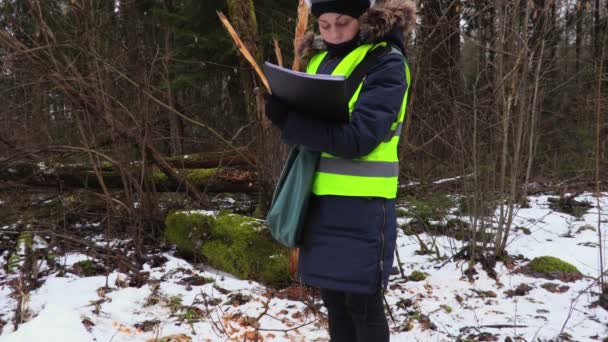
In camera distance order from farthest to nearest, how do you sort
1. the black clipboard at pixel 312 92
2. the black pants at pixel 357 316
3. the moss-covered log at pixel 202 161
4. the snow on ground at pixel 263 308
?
the moss-covered log at pixel 202 161
the snow on ground at pixel 263 308
the black pants at pixel 357 316
the black clipboard at pixel 312 92

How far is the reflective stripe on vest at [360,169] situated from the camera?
1.50 meters

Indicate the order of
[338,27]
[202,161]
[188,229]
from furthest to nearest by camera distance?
[202,161] < [188,229] < [338,27]

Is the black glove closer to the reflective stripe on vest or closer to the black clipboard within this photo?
the black clipboard

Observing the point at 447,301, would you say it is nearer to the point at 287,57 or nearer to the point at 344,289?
the point at 344,289

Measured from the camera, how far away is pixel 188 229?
3984mm

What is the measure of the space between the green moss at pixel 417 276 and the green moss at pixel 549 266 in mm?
946

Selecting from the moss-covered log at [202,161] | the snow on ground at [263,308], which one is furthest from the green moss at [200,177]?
the snow on ground at [263,308]

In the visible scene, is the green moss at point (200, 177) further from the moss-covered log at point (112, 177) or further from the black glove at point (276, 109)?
the black glove at point (276, 109)

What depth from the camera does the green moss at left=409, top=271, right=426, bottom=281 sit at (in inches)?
137

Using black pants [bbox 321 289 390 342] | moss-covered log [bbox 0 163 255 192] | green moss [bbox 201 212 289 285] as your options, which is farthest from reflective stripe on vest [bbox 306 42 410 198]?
moss-covered log [bbox 0 163 255 192]

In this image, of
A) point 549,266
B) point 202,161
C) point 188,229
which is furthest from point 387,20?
point 202,161

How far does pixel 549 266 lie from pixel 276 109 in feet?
10.3

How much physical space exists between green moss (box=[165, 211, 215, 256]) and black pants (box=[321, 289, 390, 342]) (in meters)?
2.33

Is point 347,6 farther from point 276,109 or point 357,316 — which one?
point 357,316
